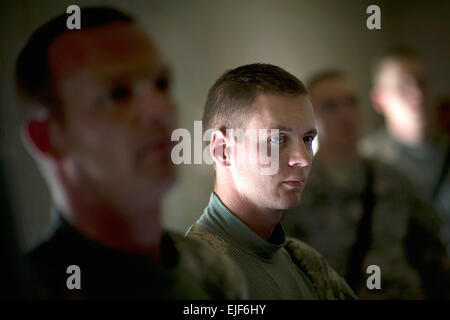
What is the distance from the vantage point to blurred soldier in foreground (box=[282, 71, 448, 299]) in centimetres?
108

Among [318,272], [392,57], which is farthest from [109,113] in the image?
[392,57]

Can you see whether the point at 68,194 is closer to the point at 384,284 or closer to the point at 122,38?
the point at 122,38

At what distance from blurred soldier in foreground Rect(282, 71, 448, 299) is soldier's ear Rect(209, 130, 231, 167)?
27 centimetres

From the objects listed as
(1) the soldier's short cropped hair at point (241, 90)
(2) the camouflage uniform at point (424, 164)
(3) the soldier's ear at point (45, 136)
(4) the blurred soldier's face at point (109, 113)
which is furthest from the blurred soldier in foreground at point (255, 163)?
(2) the camouflage uniform at point (424, 164)

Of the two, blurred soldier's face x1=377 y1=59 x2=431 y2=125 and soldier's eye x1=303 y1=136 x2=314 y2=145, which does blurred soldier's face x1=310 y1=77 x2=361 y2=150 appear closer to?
blurred soldier's face x1=377 y1=59 x2=431 y2=125

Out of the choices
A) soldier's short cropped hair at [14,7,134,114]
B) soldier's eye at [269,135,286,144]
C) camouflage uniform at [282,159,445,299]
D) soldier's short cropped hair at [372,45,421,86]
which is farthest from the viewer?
soldier's short cropped hair at [372,45,421,86]

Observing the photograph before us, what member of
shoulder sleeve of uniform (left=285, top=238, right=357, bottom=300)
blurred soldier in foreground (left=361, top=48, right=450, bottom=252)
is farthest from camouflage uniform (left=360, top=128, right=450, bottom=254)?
shoulder sleeve of uniform (left=285, top=238, right=357, bottom=300)

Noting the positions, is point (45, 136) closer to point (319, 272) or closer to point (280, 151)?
point (280, 151)

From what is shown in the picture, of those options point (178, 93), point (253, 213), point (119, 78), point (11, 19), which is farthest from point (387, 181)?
point (11, 19)

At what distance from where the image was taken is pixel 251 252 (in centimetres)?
84

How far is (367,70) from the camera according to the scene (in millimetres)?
1293

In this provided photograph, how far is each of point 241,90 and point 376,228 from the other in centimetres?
51

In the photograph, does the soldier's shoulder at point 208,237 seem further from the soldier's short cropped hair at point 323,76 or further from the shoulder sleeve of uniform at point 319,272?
the soldier's short cropped hair at point 323,76
